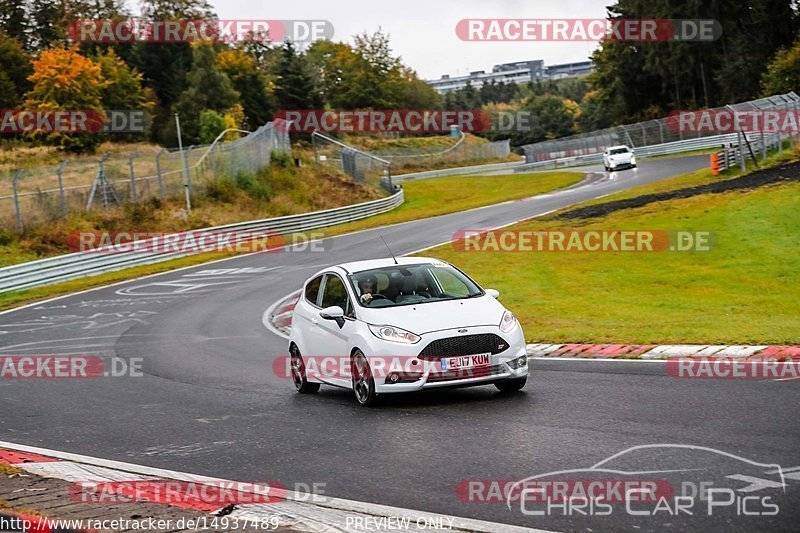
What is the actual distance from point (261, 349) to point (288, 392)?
15.4ft

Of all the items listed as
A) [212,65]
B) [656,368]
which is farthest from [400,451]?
[212,65]

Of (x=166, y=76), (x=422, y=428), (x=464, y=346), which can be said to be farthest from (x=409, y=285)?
(x=166, y=76)

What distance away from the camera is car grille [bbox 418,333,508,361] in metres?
10.1

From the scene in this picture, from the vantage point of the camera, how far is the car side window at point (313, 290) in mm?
12516

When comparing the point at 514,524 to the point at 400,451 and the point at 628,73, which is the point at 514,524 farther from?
the point at 628,73

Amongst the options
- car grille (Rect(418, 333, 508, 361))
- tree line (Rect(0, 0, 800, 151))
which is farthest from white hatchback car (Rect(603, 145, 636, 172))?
car grille (Rect(418, 333, 508, 361))

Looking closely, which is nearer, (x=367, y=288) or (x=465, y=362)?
(x=465, y=362)

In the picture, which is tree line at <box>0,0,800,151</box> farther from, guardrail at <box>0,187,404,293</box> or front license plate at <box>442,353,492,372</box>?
front license plate at <box>442,353,492,372</box>

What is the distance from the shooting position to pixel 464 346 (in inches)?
401

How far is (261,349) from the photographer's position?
17.1 metres

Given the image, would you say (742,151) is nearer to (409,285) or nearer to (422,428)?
(409,285)

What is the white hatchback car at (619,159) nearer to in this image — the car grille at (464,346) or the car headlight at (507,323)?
the car headlight at (507,323)

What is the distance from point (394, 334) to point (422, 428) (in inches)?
57.2

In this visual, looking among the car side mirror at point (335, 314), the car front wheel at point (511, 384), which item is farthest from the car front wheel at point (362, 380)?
the car front wheel at point (511, 384)
